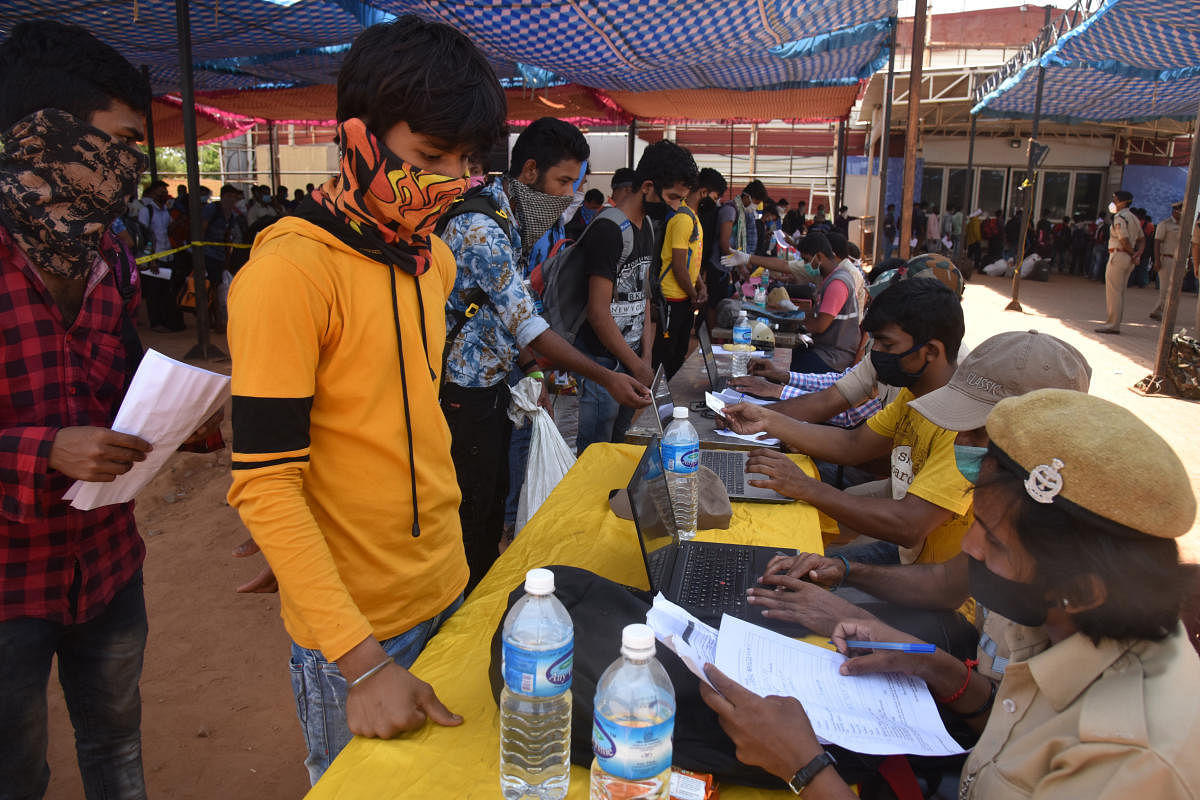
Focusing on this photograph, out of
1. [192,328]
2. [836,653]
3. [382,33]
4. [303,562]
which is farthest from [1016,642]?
[192,328]

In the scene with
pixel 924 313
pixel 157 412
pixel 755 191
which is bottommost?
pixel 157 412

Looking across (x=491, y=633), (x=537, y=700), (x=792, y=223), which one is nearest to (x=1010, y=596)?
(x=537, y=700)

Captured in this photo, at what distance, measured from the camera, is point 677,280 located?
19.8 ft

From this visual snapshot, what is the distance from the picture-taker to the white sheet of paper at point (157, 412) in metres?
1.45

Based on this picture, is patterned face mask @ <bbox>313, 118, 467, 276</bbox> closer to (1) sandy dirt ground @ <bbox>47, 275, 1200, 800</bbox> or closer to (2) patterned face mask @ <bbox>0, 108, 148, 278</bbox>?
(2) patterned face mask @ <bbox>0, 108, 148, 278</bbox>

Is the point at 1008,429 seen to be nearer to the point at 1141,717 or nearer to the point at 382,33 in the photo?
the point at 1141,717

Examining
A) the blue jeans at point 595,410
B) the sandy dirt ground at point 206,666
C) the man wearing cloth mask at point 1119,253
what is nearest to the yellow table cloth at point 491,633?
the sandy dirt ground at point 206,666

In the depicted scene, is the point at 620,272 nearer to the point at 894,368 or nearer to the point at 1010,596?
the point at 894,368

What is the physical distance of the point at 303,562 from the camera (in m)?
1.22

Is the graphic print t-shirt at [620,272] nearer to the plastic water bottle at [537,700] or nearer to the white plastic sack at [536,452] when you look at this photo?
the white plastic sack at [536,452]

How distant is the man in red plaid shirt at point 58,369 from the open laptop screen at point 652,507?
1016mm

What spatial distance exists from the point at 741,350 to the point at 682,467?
251 cm

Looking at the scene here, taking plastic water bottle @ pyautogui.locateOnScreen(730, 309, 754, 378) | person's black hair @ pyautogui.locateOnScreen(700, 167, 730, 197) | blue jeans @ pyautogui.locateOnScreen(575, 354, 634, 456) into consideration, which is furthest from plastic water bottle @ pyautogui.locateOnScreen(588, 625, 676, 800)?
person's black hair @ pyautogui.locateOnScreen(700, 167, 730, 197)

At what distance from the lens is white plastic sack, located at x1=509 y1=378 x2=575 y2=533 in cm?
309
